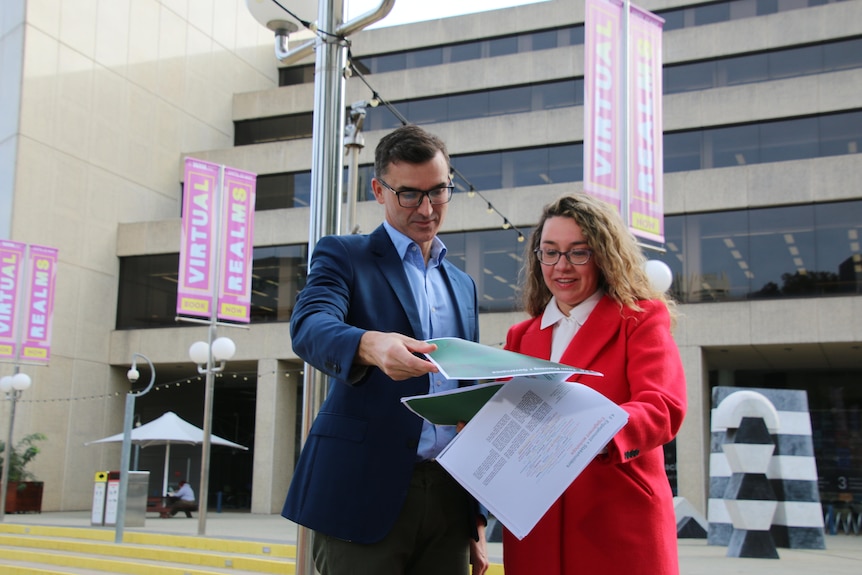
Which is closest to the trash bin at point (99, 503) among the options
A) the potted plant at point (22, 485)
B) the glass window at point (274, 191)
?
the potted plant at point (22, 485)

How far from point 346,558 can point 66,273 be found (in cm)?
2766

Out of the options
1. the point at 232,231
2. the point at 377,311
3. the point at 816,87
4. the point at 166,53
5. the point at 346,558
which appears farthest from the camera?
the point at 166,53

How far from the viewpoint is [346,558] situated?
228 centimetres

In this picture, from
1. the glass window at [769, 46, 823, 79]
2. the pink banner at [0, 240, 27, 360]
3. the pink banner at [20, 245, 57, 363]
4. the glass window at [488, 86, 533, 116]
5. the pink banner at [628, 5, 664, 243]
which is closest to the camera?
the pink banner at [628, 5, 664, 243]

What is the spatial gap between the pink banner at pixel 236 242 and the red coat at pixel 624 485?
62.0ft

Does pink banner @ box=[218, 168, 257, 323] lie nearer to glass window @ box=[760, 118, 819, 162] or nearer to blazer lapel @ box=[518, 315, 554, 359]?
glass window @ box=[760, 118, 819, 162]

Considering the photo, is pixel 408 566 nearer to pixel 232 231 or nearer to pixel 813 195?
pixel 232 231

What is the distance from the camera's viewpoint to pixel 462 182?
93.4ft

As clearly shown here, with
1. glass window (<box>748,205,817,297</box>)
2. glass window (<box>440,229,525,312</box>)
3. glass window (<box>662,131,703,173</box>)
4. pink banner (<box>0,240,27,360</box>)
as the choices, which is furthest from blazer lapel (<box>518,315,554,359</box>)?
glass window (<box>662,131,703,173</box>)

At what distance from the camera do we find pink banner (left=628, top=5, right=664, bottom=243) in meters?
13.1

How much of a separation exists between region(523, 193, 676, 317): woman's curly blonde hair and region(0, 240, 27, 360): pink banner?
2306 cm

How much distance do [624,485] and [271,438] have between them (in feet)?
83.9

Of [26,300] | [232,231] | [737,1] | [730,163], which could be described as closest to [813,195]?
[730,163]

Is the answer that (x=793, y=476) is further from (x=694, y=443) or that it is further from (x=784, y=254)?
(x=784, y=254)
